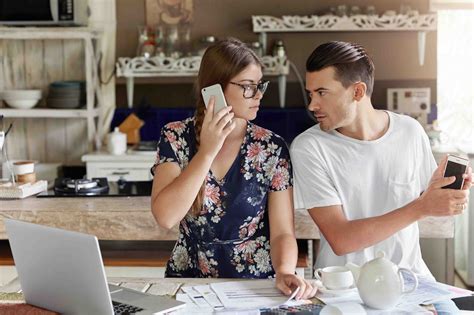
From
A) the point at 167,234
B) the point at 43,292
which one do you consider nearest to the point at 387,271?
the point at 43,292

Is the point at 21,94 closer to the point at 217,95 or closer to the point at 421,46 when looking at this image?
the point at 421,46

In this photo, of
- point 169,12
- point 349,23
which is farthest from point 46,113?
point 349,23

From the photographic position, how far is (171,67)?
516 cm

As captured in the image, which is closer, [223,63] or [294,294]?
[294,294]

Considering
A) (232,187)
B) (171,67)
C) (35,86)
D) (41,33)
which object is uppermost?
(41,33)

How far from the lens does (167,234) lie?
10.5 feet

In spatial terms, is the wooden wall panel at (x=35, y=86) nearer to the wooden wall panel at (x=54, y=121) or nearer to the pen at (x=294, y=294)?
the wooden wall panel at (x=54, y=121)

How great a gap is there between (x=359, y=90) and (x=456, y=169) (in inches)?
15.8

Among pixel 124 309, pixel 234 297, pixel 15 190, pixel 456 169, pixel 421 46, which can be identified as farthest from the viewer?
pixel 421 46

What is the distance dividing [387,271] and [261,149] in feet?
2.15

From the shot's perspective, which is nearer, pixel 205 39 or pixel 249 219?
pixel 249 219

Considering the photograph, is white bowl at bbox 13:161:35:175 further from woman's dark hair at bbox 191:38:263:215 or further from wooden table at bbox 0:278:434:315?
woman's dark hair at bbox 191:38:263:215

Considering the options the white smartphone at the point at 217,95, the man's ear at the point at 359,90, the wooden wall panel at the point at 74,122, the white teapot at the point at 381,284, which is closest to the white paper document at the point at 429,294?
the white teapot at the point at 381,284

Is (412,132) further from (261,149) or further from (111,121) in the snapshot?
(111,121)
